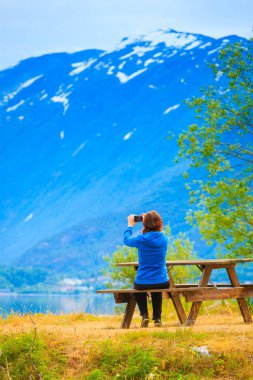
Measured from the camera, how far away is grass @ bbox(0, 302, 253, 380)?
436 inches

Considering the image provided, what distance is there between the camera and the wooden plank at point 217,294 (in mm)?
13672

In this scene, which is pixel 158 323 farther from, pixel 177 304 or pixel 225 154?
pixel 225 154

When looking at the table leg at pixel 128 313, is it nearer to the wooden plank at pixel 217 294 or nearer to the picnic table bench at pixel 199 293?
the picnic table bench at pixel 199 293

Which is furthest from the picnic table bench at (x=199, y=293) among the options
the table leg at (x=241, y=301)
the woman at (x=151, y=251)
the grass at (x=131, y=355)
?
the grass at (x=131, y=355)

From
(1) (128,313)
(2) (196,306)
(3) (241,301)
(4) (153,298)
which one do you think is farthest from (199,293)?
(1) (128,313)

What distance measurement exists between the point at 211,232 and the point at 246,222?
3.38ft

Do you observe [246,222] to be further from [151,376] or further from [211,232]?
[151,376]

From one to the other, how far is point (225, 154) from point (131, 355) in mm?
15273

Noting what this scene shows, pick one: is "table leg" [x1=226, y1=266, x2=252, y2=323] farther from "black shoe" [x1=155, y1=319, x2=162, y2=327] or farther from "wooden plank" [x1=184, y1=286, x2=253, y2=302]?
"black shoe" [x1=155, y1=319, x2=162, y2=327]

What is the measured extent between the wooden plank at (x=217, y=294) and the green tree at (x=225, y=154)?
9227mm

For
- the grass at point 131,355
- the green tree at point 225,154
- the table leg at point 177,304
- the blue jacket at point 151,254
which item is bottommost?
the grass at point 131,355

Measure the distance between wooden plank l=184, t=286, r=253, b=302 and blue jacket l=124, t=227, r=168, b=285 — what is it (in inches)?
19.9

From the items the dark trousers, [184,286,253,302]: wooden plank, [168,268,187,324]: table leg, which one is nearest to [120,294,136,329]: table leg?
the dark trousers

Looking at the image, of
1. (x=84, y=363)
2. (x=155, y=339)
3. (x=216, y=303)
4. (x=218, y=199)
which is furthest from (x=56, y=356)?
(x=218, y=199)
